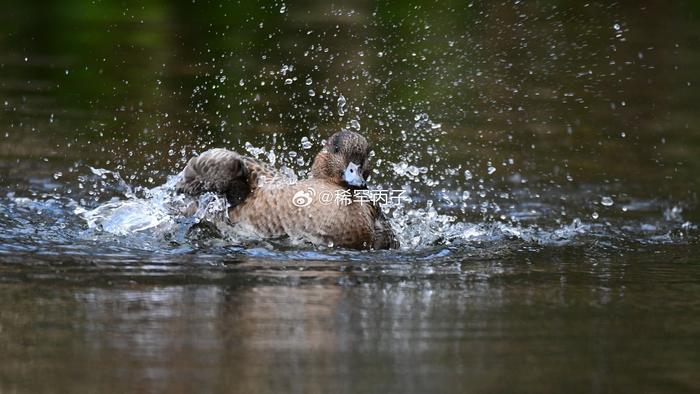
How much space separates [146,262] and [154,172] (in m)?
2.95

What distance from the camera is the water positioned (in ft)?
14.5

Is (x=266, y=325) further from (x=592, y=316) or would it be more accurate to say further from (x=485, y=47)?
(x=485, y=47)

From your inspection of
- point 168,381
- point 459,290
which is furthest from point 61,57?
point 168,381

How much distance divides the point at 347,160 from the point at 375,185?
1.86 meters

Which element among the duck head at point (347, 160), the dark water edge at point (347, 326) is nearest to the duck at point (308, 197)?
the duck head at point (347, 160)

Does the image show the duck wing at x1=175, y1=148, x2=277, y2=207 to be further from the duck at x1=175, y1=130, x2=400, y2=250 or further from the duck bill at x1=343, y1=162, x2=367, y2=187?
the duck bill at x1=343, y1=162, x2=367, y2=187

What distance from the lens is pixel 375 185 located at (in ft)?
29.2

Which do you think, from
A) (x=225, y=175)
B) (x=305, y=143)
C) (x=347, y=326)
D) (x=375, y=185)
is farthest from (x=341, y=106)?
(x=347, y=326)

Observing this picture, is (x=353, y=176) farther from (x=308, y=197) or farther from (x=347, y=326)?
(x=347, y=326)

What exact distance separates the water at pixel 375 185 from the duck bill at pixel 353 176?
43cm

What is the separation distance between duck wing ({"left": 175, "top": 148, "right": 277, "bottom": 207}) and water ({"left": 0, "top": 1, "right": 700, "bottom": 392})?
0.11 m

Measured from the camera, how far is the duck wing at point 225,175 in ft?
23.6

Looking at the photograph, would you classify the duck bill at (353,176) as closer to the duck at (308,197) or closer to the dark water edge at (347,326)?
the duck at (308,197)
